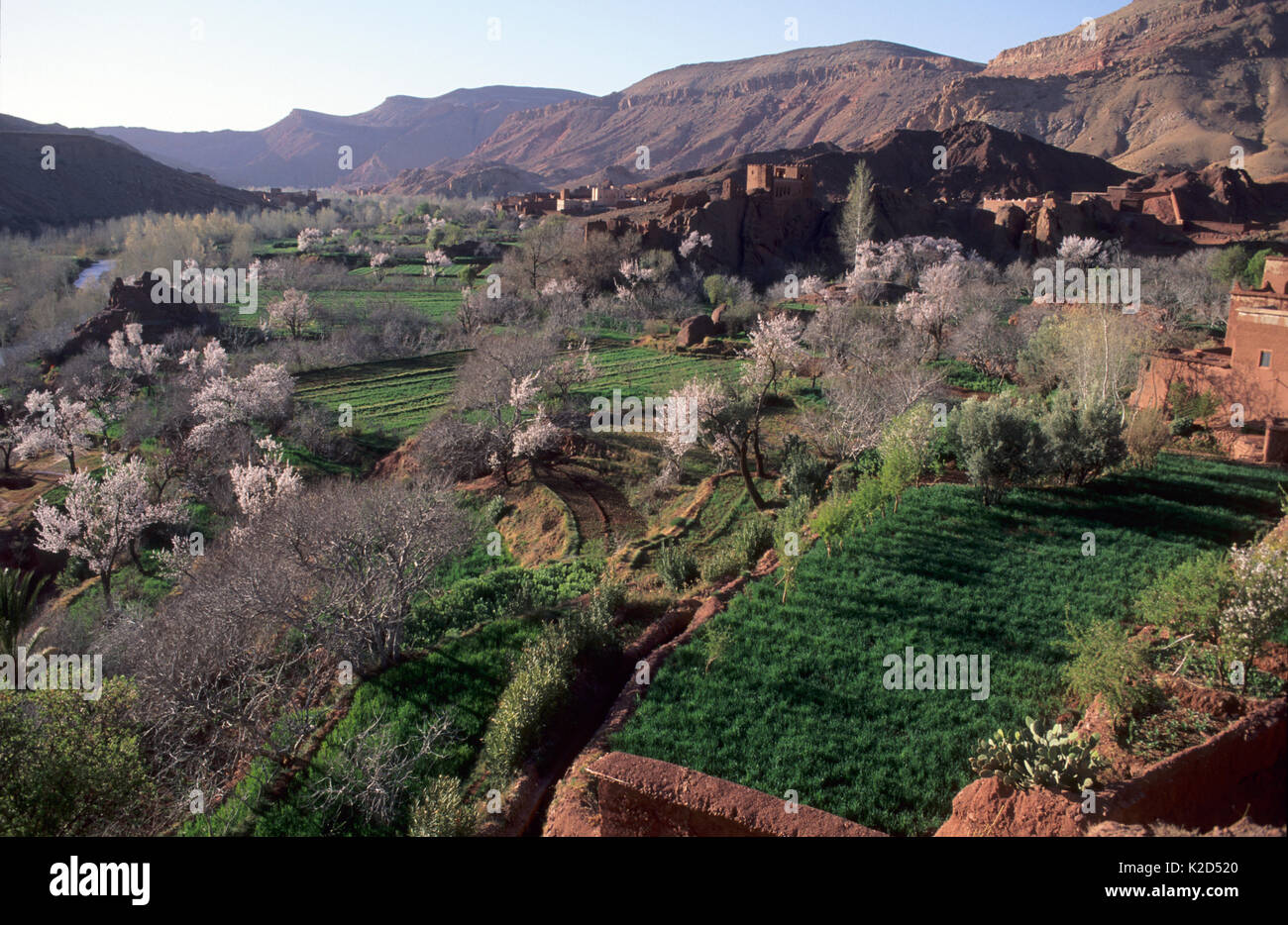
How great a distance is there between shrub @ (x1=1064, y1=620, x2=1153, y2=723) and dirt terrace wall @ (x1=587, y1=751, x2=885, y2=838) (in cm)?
291

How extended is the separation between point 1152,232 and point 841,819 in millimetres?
56535

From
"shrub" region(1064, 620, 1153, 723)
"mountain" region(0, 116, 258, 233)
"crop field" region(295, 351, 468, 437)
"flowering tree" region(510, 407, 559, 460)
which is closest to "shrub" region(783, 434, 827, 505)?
"shrub" region(1064, 620, 1153, 723)

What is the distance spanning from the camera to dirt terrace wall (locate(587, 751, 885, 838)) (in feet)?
22.6

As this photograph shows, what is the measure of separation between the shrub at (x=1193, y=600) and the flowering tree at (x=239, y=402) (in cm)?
2540

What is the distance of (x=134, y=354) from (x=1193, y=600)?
43.3 meters

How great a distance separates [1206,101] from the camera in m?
85.3

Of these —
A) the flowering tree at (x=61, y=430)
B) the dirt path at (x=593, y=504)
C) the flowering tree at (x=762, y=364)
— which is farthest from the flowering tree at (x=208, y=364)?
the flowering tree at (x=762, y=364)

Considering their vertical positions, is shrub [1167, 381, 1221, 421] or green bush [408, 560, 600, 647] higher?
shrub [1167, 381, 1221, 421]

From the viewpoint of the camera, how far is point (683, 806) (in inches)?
294

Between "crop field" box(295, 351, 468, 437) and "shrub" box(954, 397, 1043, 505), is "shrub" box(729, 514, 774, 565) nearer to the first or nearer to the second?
"shrub" box(954, 397, 1043, 505)

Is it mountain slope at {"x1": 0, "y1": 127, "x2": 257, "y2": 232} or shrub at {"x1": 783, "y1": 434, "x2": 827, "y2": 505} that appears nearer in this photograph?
shrub at {"x1": 783, "y1": 434, "x2": 827, "y2": 505}

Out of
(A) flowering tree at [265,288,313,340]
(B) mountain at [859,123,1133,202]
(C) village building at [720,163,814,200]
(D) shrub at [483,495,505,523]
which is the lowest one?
(D) shrub at [483,495,505,523]

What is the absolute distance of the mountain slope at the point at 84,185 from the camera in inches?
3073
